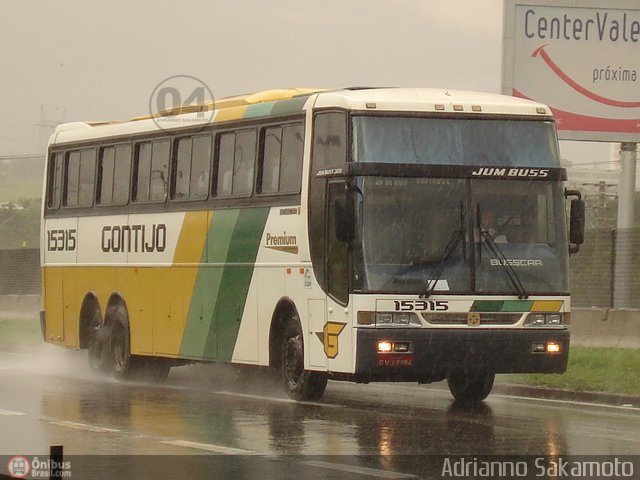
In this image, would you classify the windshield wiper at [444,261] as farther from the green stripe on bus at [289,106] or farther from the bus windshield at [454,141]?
the green stripe on bus at [289,106]

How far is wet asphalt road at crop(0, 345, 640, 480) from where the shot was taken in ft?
41.6

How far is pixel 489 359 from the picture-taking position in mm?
17875

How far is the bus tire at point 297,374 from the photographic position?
1919 cm

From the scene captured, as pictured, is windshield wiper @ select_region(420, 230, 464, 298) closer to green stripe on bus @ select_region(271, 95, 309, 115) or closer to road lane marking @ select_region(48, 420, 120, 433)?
green stripe on bus @ select_region(271, 95, 309, 115)

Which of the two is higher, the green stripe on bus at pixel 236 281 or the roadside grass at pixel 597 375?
the green stripe on bus at pixel 236 281

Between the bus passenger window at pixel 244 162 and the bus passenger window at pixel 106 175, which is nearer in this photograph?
the bus passenger window at pixel 244 162

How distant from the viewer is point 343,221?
58.4ft

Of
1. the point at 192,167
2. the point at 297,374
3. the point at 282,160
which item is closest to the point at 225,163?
the point at 192,167

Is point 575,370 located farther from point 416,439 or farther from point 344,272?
point 416,439

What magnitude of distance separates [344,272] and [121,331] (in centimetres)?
730

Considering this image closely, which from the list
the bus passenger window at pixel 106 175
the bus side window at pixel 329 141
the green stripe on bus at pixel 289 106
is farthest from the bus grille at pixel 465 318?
the bus passenger window at pixel 106 175

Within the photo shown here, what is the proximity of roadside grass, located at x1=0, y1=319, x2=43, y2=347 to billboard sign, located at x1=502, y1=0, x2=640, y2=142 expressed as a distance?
39.3ft

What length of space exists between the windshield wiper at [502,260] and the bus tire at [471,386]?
4.81ft

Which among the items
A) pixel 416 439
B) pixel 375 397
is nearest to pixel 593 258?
pixel 375 397
